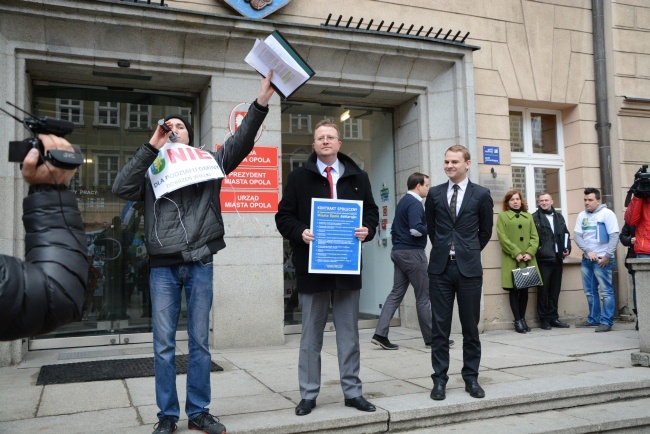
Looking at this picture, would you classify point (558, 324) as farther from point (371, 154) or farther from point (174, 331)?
point (174, 331)

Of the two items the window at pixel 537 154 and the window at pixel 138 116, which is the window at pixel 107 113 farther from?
the window at pixel 537 154

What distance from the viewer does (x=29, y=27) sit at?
6859mm

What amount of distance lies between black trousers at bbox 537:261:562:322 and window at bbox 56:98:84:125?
6975mm

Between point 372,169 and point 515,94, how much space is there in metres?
2.56

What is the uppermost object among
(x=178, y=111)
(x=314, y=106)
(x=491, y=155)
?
(x=314, y=106)

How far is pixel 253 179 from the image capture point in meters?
7.93

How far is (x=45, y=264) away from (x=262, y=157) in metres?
6.46

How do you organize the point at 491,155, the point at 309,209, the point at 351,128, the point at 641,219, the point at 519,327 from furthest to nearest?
1. the point at 351,128
2. the point at 491,155
3. the point at 519,327
4. the point at 641,219
5. the point at 309,209

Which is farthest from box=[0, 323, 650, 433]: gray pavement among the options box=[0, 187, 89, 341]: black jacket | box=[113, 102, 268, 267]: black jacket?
box=[0, 187, 89, 341]: black jacket

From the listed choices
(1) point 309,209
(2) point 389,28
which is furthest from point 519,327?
(1) point 309,209

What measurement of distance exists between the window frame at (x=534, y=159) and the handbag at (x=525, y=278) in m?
1.63

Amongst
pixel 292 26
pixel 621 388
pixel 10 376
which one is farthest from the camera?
pixel 292 26

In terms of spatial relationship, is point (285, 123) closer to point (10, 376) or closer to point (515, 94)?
point (515, 94)

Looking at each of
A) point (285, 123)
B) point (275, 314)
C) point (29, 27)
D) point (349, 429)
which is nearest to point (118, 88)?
point (29, 27)
